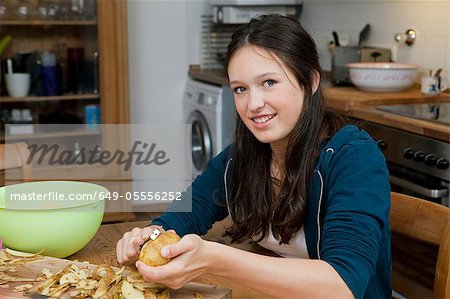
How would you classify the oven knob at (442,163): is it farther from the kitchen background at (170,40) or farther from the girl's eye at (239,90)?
the kitchen background at (170,40)

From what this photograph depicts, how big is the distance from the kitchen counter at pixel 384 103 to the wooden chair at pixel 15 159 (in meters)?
1.05

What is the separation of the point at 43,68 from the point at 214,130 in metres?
1.12

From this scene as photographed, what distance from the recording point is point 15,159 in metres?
1.97

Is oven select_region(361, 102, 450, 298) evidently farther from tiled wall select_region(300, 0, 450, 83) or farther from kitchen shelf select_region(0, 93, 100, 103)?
kitchen shelf select_region(0, 93, 100, 103)

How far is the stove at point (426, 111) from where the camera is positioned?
97.0 inches

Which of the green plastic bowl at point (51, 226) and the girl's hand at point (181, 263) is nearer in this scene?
the girl's hand at point (181, 263)

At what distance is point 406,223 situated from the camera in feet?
4.90

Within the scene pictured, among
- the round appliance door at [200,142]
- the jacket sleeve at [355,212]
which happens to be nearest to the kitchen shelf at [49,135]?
the round appliance door at [200,142]

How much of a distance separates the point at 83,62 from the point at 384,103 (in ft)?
6.63

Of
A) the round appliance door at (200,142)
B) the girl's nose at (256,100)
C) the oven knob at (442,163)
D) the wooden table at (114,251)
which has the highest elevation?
the girl's nose at (256,100)

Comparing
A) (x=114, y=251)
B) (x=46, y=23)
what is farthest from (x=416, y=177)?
(x=46, y=23)

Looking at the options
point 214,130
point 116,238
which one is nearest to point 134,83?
point 214,130

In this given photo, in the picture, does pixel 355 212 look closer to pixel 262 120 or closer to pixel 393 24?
pixel 262 120

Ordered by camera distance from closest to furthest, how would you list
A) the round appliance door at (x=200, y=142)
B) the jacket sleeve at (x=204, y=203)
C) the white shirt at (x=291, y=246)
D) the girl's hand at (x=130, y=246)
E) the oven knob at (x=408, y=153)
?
the girl's hand at (x=130, y=246) < the white shirt at (x=291, y=246) < the jacket sleeve at (x=204, y=203) < the oven knob at (x=408, y=153) < the round appliance door at (x=200, y=142)
